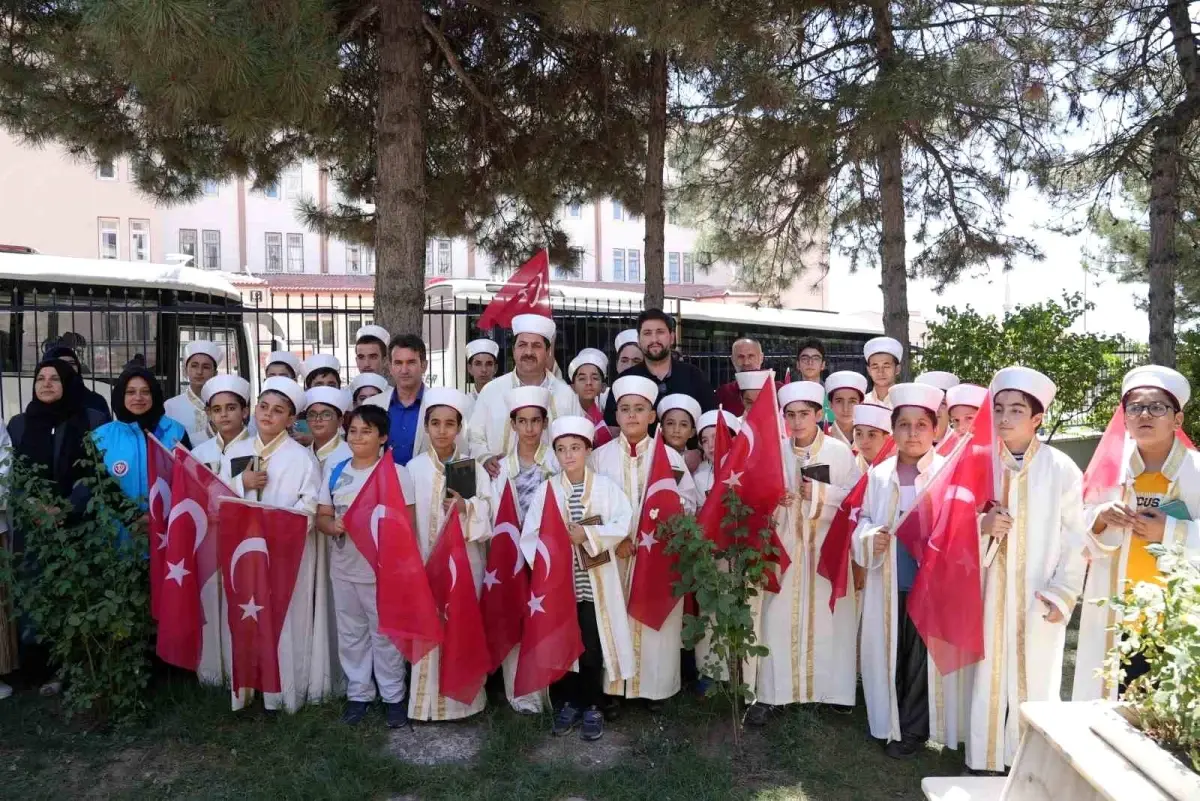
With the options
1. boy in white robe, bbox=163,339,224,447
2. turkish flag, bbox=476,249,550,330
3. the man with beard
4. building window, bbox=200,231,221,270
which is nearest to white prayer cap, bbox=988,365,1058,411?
the man with beard

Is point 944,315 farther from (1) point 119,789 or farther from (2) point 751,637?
(1) point 119,789

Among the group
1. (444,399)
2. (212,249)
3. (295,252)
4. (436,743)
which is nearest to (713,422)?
(444,399)

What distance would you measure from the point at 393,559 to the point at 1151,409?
316 centimetres

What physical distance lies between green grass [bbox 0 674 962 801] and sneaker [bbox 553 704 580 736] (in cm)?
8

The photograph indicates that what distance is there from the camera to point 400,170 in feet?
21.5

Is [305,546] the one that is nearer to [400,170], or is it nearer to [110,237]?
[400,170]

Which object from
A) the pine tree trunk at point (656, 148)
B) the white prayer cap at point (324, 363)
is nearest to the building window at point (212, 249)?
the pine tree trunk at point (656, 148)

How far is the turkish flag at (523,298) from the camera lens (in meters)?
7.18

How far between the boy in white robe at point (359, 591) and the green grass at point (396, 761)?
15cm

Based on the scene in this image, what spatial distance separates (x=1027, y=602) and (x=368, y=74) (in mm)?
6842

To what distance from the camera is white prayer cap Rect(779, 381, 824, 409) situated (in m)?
4.58

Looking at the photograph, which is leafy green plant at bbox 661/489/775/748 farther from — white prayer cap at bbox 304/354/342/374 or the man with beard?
white prayer cap at bbox 304/354/342/374

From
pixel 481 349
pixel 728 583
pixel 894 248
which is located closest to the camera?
pixel 728 583

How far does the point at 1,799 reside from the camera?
3656 mm
